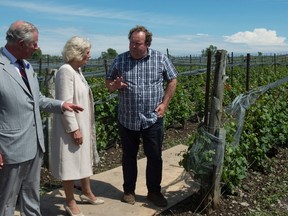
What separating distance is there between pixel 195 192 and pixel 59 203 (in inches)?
55.2

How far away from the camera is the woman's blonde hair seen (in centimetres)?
349

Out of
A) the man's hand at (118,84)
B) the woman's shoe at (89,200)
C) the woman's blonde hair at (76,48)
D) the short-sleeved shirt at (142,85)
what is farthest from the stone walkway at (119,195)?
the woman's blonde hair at (76,48)

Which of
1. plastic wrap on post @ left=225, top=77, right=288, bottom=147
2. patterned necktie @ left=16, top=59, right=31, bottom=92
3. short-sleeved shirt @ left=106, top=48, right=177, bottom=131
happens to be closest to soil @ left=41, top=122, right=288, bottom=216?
plastic wrap on post @ left=225, top=77, right=288, bottom=147

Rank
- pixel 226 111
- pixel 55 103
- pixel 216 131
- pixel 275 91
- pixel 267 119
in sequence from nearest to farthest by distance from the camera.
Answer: pixel 55 103
pixel 216 131
pixel 226 111
pixel 267 119
pixel 275 91

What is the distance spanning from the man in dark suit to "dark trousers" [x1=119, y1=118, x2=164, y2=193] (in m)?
1.12

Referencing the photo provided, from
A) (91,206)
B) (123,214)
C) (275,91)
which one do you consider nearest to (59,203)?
(91,206)

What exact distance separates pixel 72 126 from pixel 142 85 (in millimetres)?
798

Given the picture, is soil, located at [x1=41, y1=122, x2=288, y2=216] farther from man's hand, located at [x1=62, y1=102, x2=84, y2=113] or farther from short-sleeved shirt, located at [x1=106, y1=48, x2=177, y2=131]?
man's hand, located at [x1=62, y1=102, x2=84, y2=113]

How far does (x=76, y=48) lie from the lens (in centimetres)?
350

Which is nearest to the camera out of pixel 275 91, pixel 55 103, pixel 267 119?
pixel 55 103

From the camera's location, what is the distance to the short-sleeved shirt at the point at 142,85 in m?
3.87

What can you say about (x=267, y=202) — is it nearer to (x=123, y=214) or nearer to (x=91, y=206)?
(x=123, y=214)

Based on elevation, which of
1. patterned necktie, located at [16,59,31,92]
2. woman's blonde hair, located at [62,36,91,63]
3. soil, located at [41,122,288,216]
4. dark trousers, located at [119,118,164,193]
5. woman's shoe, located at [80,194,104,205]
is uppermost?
woman's blonde hair, located at [62,36,91,63]

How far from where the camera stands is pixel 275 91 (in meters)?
8.22
